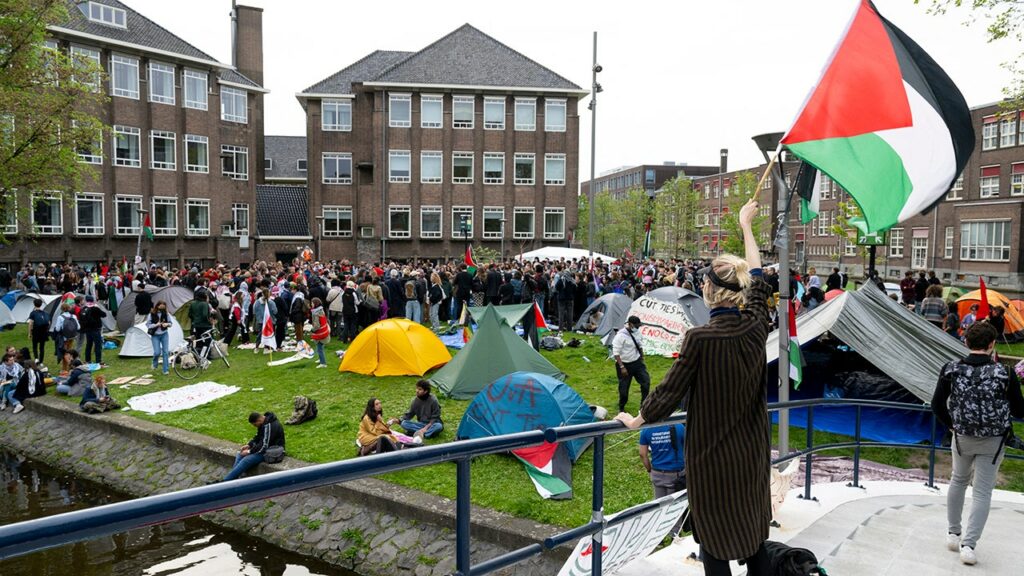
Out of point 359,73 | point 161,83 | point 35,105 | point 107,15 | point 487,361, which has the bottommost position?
point 487,361

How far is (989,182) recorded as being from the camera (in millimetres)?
52500

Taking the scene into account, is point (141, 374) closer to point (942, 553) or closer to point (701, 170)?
point (942, 553)

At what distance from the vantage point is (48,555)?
993 cm

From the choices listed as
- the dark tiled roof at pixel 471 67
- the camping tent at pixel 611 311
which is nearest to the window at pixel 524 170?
the dark tiled roof at pixel 471 67

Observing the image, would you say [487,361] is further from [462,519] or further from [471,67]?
[471,67]

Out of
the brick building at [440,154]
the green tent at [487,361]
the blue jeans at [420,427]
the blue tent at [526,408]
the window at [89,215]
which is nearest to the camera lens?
the blue tent at [526,408]

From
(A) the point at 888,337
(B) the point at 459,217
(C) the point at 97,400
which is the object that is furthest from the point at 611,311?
(B) the point at 459,217

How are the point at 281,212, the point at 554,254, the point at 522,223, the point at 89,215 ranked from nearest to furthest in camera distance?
1. the point at 554,254
2. the point at 89,215
3. the point at 522,223
4. the point at 281,212

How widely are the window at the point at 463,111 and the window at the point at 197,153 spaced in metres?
15.0

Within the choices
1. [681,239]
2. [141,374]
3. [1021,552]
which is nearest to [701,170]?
[681,239]

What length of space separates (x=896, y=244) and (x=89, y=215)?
59938 millimetres

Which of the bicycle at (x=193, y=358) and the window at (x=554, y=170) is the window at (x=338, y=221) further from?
the bicycle at (x=193, y=358)

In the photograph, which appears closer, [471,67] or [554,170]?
[471,67]

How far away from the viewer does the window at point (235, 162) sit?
43.4 meters
